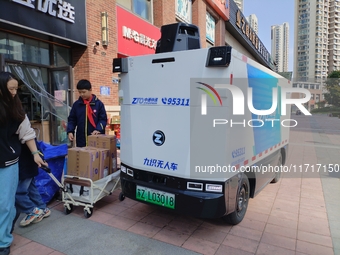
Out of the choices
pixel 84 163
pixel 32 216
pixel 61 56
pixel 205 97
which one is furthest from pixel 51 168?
pixel 61 56

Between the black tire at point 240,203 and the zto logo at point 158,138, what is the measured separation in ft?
3.76

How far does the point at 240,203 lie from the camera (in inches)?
139

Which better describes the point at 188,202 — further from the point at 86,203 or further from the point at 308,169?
the point at 308,169

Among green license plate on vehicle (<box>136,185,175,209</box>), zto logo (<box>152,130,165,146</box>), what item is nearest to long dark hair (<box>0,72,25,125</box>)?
zto logo (<box>152,130,165,146</box>)

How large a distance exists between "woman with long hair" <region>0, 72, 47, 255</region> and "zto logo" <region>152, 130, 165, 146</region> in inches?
58.8

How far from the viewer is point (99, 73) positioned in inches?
299

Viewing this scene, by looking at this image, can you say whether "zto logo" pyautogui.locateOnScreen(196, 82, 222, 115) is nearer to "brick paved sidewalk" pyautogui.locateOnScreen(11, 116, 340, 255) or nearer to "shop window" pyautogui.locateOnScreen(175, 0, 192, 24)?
"brick paved sidewalk" pyautogui.locateOnScreen(11, 116, 340, 255)

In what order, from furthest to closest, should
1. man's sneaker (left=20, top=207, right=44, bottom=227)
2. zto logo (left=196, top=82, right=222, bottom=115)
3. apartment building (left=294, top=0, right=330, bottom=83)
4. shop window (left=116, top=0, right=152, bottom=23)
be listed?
apartment building (left=294, top=0, right=330, bottom=83)
shop window (left=116, top=0, right=152, bottom=23)
man's sneaker (left=20, top=207, right=44, bottom=227)
zto logo (left=196, top=82, right=222, bottom=115)

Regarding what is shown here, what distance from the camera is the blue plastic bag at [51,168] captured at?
3982mm

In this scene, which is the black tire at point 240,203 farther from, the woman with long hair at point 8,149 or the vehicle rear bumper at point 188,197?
the woman with long hair at point 8,149

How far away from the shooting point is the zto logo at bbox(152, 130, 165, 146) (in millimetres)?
3102

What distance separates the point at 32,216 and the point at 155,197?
A: 5.57 feet

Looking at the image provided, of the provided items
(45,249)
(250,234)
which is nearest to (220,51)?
(250,234)

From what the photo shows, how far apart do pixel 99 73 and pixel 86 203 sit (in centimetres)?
483
